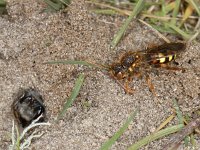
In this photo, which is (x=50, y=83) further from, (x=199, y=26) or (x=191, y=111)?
(x=199, y=26)

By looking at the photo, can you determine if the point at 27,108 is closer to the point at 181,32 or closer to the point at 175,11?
the point at 181,32

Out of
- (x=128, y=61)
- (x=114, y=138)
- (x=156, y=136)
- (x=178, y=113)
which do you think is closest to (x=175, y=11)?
(x=128, y=61)

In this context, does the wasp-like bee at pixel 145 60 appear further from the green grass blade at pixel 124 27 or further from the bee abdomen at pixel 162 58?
the green grass blade at pixel 124 27

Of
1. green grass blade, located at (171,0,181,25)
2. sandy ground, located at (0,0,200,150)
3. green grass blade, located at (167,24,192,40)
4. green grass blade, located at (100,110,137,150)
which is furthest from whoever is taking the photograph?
green grass blade, located at (171,0,181,25)

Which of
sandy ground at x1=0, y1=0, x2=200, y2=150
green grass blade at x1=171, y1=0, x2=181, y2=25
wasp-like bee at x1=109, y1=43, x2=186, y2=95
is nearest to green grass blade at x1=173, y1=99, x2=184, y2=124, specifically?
sandy ground at x1=0, y1=0, x2=200, y2=150

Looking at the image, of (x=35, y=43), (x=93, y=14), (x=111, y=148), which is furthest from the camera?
(x=93, y=14)

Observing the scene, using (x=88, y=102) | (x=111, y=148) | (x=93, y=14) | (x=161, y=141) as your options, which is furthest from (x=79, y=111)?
(x=93, y=14)

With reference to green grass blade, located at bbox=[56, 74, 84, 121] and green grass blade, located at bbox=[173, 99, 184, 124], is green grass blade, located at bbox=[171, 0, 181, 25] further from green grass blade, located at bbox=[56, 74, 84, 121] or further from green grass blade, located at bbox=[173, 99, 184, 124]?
green grass blade, located at bbox=[56, 74, 84, 121]
